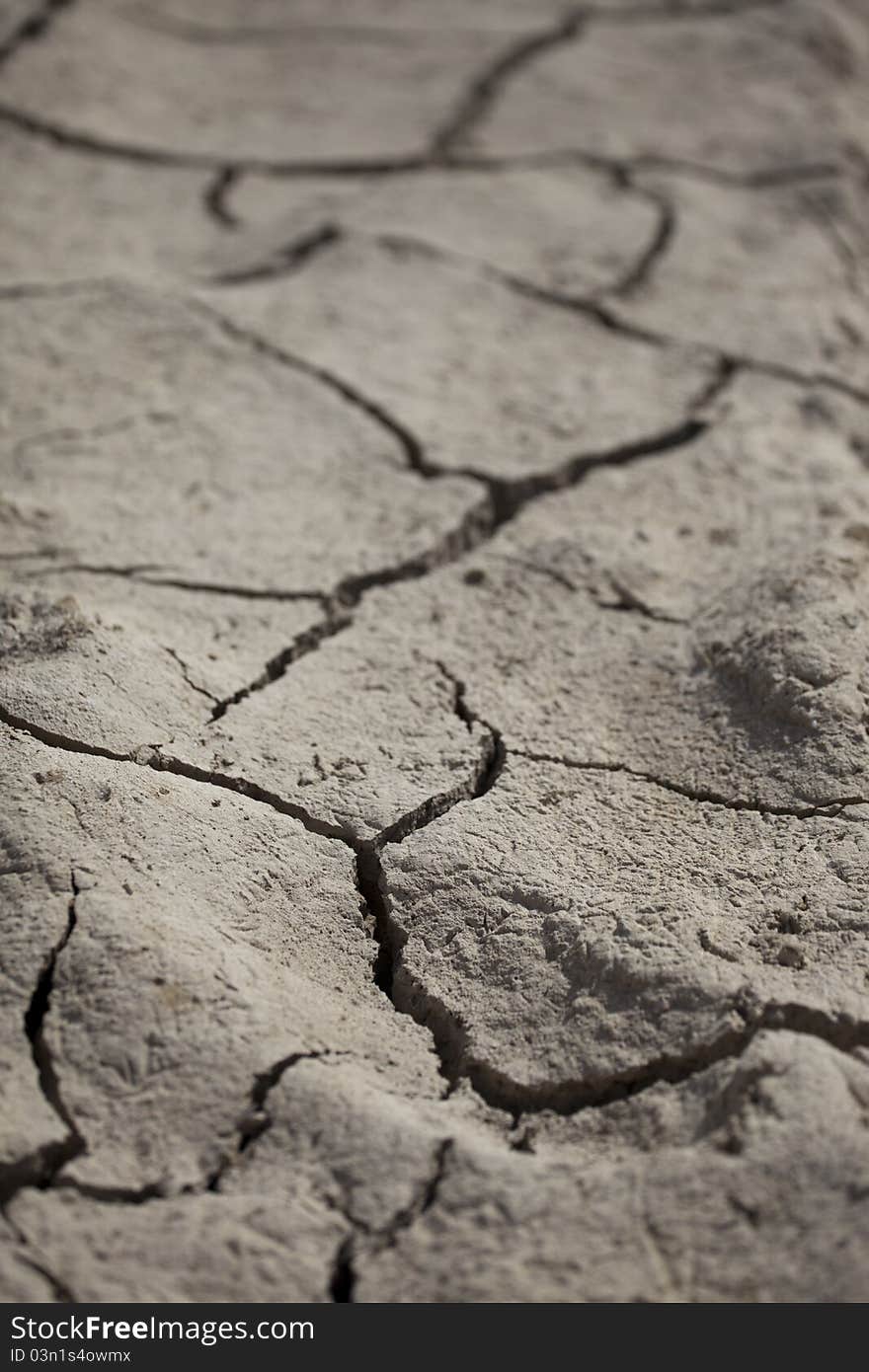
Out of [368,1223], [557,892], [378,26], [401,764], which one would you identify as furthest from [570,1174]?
[378,26]

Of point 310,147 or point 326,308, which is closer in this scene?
point 326,308

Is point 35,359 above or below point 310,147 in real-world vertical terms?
below
